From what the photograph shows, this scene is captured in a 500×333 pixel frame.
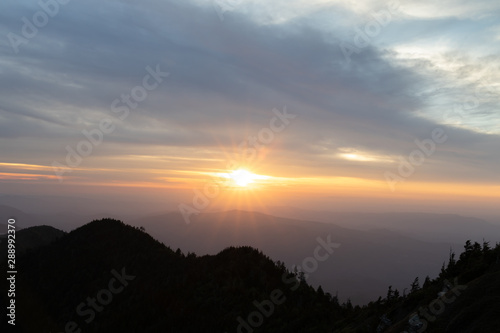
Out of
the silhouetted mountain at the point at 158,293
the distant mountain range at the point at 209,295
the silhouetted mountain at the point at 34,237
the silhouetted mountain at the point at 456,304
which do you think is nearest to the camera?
the silhouetted mountain at the point at 456,304

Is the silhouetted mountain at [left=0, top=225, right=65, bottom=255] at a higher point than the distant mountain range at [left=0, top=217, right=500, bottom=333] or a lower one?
higher

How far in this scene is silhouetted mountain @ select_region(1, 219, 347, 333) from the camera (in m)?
31.6

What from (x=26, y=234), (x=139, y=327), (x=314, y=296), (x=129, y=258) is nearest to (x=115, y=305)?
(x=139, y=327)

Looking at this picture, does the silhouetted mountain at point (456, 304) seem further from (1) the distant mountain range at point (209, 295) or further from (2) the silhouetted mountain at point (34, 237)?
(2) the silhouetted mountain at point (34, 237)

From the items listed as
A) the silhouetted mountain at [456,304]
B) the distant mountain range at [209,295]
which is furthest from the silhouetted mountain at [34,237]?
the silhouetted mountain at [456,304]

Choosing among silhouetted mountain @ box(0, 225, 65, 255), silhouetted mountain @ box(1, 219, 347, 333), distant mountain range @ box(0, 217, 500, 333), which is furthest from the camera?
silhouetted mountain @ box(0, 225, 65, 255)

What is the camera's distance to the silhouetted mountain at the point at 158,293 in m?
31.6

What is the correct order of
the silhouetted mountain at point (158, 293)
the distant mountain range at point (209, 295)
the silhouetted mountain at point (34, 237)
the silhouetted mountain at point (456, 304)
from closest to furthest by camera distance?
the silhouetted mountain at point (456, 304) → the distant mountain range at point (209, 295) → the silhouetted mountain at point (158, 293) → the silhouetted mountain at point (34, 237)

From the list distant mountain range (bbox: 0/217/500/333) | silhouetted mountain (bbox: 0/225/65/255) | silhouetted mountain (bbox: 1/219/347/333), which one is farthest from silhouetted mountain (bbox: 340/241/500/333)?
silhouetted mountain (bbox: 0/225/65/255)

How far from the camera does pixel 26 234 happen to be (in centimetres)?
9431

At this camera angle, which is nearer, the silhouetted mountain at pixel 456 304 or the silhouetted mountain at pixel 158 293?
the silhouetted mountain at pixel 456 304

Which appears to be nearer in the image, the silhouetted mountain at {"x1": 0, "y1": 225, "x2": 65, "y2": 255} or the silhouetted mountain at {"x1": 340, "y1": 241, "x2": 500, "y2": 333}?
the silhouetted mountain at {"x1": 340, "y1": 241, "x2": 500, "y2": 333}

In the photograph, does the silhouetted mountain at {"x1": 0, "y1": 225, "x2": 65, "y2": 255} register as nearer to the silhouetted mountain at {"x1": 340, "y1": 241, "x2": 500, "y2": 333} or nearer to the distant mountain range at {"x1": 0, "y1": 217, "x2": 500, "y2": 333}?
the distant mountain range at {"x1": 0, "y1": 217, "x2": 500, "y2": 333}

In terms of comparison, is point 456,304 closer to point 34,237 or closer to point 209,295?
point 209,295
